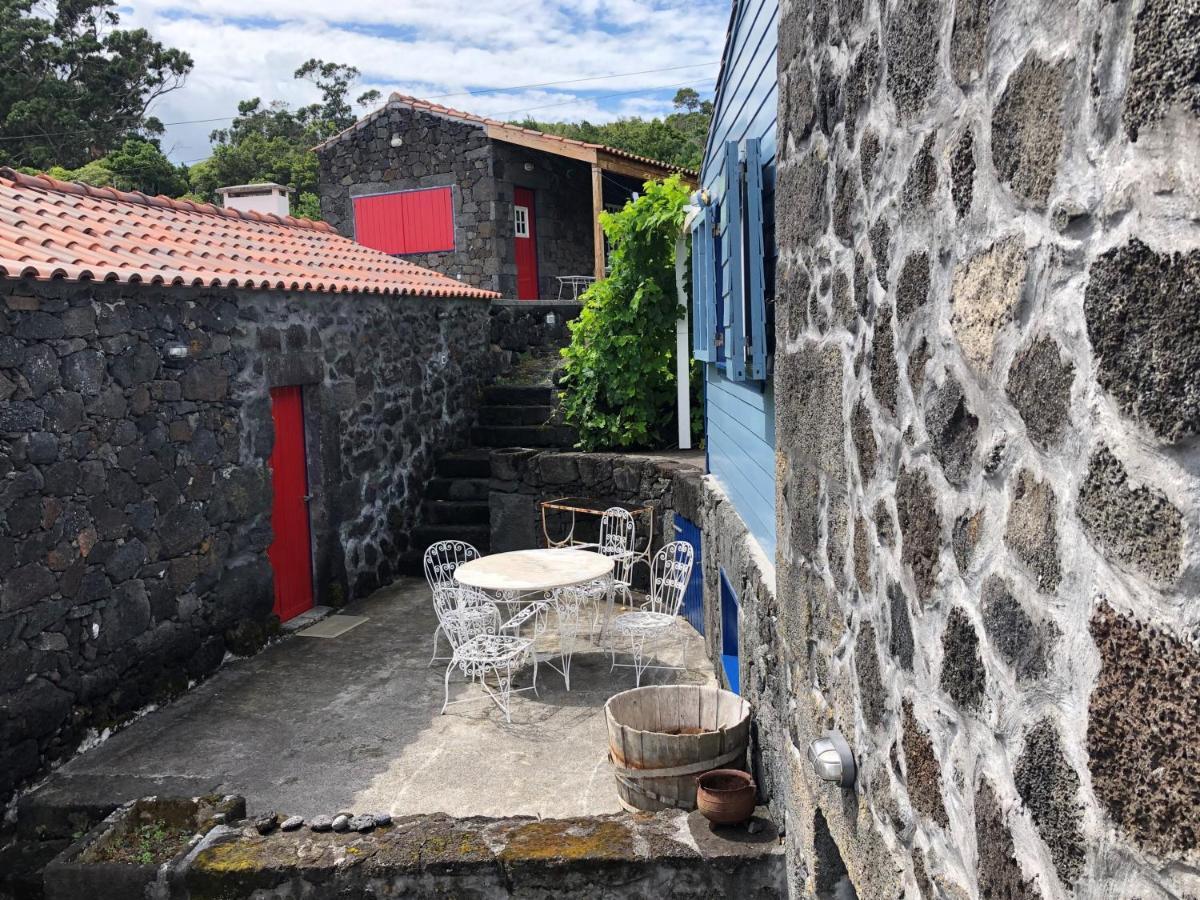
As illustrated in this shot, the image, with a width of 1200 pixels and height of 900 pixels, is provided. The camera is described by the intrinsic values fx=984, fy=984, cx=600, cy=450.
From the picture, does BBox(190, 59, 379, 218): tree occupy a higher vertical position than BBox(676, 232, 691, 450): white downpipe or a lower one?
higher

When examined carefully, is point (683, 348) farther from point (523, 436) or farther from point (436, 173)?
point (436, 173)

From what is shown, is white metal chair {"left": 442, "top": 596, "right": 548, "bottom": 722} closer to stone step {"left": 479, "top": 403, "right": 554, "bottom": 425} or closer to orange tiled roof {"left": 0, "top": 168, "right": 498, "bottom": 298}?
orange tiled roof {"left": 0, "top": 168, "right": 498, "bottom": 298}

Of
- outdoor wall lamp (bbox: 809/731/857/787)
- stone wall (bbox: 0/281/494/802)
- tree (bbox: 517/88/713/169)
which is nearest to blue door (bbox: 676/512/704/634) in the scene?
stone wall (bbox: 0/281/494/802)

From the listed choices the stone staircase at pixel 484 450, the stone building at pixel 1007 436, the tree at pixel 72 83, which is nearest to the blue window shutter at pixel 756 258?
the stone building at pixel 1007 436

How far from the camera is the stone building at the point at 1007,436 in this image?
0.93m

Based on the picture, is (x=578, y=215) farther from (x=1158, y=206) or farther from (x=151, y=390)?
(x=1158, y=206)

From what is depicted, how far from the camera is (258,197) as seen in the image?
1880 cm

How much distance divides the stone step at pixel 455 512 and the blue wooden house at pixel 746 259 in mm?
4597

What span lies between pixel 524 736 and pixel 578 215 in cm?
1368

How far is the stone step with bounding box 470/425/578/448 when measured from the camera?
36.1ft

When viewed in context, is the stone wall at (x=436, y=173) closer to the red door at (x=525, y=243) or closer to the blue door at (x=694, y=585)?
the red door at (x=525, y=243)

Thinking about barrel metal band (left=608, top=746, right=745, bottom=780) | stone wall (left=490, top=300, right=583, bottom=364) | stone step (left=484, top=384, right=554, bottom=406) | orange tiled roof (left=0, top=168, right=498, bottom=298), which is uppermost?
orange tiled roof (left=0, top=168, right=498, bottom=298)

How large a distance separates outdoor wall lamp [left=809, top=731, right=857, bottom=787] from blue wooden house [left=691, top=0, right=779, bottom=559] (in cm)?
199

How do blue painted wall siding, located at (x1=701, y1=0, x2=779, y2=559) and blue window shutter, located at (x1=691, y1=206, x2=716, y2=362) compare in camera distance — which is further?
blue window shutter, located at (x1=691, y1=206, x2=716, y2=362)
